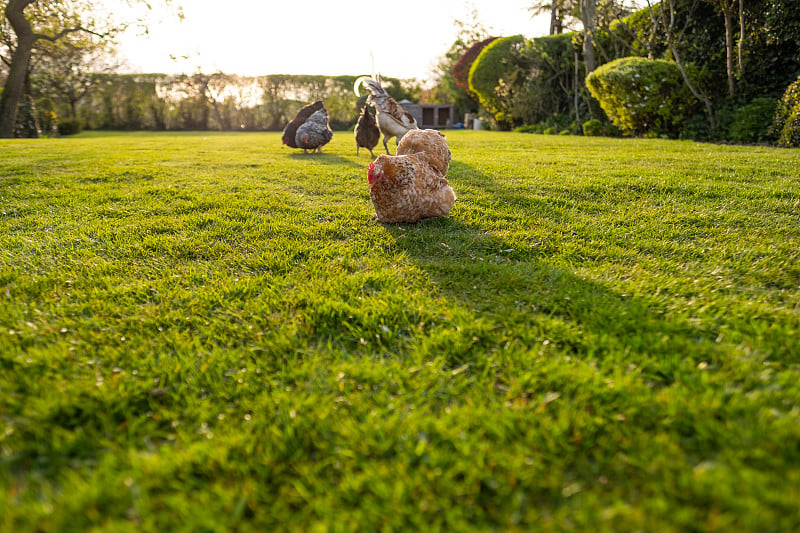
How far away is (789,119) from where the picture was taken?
788 cm

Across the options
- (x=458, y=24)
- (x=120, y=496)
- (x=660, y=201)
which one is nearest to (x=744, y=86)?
(x=660, y=201)

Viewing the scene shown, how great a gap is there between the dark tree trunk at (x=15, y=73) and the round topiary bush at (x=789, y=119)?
2097 centimetres

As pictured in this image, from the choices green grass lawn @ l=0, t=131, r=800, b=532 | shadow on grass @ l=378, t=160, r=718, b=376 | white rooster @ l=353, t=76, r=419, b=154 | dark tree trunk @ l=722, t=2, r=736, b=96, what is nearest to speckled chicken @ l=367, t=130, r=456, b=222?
green grass lawn @ l=0, t=131, r=800, b=532

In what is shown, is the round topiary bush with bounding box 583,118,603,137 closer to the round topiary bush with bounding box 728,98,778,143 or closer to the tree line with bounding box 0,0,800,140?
the tree line with bounding box 0,0,800,140

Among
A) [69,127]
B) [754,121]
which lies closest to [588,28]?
[754,121]

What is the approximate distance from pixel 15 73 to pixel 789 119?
889 inches

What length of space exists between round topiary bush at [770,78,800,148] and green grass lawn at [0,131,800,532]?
6.37 m

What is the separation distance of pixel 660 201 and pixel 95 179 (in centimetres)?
719

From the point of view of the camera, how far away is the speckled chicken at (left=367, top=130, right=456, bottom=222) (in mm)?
3551

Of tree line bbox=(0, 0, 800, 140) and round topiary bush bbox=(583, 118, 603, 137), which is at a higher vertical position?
tree line bbox=(0, 0, 800, 140)

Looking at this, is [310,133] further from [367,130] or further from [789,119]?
[789,119]

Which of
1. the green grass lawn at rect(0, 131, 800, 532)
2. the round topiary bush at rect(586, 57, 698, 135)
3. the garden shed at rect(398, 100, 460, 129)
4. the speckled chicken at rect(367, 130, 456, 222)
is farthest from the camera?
the garden shed at rect(398, 100, 460, 129)

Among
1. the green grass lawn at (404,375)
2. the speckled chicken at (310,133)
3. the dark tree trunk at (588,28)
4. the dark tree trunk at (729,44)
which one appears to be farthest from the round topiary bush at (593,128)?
the green grass lawn at (404,375)

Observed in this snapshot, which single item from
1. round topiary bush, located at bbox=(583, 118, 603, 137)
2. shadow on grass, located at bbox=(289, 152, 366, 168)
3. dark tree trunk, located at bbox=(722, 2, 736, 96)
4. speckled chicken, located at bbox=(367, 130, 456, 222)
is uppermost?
dark tree trunk, located at bbox=(722, 2, 736, 96)
